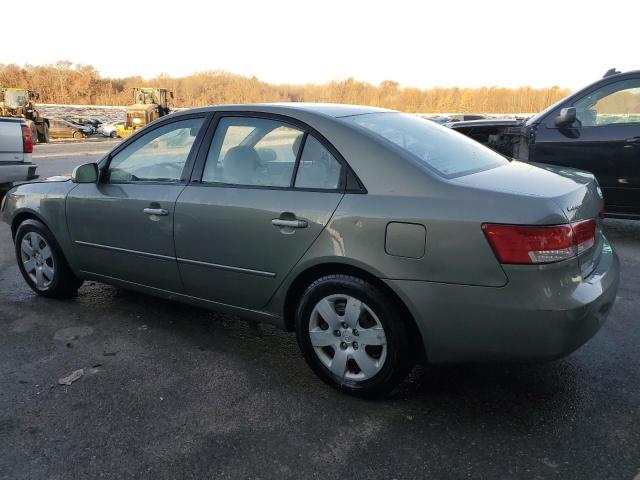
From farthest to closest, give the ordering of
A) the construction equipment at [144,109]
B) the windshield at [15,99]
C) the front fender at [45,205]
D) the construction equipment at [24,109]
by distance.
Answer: the construction equipment at [144,109], the windshield at [15,99], the construction equipment at [24,109], the front fender at [45,205]

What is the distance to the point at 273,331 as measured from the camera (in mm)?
3754

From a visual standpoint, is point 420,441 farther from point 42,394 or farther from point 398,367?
point 42,394

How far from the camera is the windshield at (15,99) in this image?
2870cm

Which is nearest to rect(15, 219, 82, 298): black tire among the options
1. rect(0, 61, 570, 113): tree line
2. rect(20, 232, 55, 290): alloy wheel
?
rect(20, 232, 55, 290): alloy wheel

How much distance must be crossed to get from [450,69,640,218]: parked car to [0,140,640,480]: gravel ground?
2.49 metres

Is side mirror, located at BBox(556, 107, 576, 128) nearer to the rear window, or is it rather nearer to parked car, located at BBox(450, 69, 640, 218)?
parked car, located at BBox(450, 69, 640, 218)

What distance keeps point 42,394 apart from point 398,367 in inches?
75.8

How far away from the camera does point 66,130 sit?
35.3 m

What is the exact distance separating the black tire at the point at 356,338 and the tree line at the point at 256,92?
62918 mm

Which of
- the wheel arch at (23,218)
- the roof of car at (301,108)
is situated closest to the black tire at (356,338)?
the roof of car at (301,108)

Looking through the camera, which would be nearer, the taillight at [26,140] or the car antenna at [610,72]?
the car antenna at [610,72]

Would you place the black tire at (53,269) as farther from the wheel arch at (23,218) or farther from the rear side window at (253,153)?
the rear side window at (253,153)

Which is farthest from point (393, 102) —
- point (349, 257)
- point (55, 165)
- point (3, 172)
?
point (349, 257)

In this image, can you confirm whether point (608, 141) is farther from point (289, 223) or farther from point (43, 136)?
point (43, 136)
